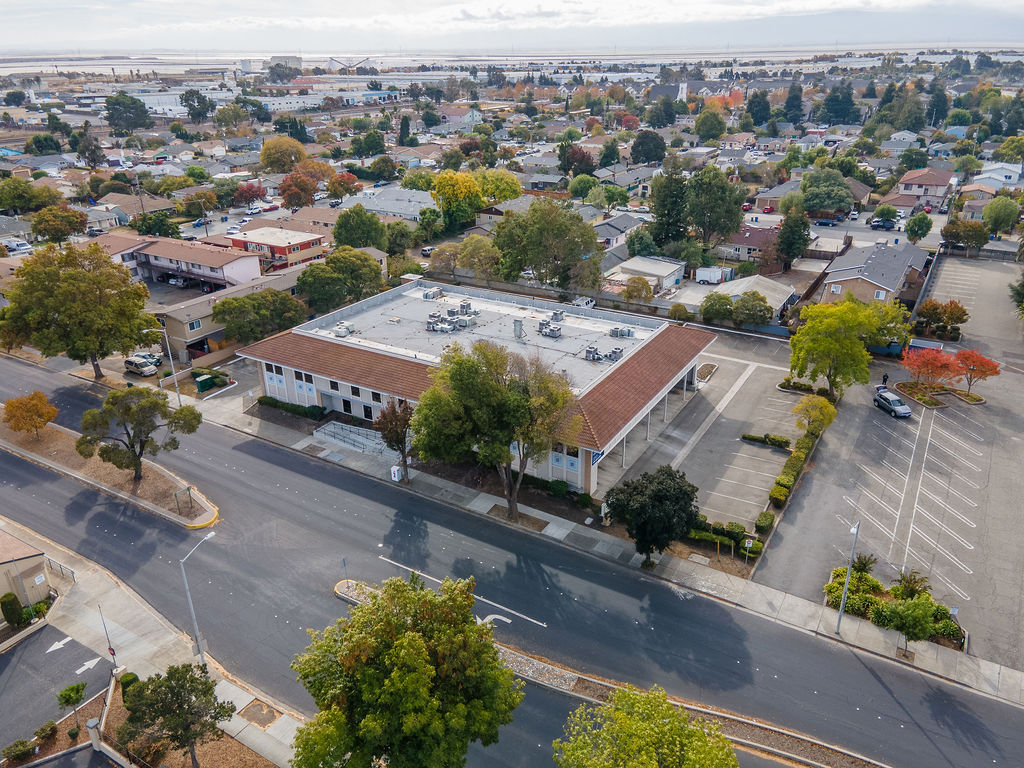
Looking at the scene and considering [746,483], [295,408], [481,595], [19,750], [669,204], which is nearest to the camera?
[19,750]

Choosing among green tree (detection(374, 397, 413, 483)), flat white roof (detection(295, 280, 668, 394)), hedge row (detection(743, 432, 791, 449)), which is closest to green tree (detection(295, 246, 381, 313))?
flat white roof (detection(295, 280, 668, 394))

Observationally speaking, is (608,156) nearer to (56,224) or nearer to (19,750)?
(56,224)

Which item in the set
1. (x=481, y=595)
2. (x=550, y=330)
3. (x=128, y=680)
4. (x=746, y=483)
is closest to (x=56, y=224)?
(x=550, y=330)

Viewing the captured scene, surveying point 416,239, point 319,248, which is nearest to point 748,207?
point 416,239

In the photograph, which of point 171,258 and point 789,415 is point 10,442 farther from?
point 789,415

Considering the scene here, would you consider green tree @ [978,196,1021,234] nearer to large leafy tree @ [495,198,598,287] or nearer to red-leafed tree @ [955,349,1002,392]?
red-leafed tree @ [955,349,1002,392]

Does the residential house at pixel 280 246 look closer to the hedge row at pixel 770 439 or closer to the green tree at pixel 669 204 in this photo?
the green tree at pixel 669 204
